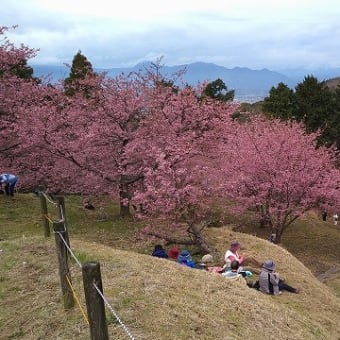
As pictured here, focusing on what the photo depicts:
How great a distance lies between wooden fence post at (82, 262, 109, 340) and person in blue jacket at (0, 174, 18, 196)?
17185 millimetres

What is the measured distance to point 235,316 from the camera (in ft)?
27.0

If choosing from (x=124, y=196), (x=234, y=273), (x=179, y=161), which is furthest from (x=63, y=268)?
(x=124, y=196)

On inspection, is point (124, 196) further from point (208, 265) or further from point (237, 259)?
point (237, 259)

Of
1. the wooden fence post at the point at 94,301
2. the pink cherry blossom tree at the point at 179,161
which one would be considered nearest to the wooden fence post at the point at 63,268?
the wooden fence post at the point at 94,301

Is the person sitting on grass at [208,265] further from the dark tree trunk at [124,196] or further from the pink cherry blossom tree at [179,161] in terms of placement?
the dark tree trunk at [124,196]

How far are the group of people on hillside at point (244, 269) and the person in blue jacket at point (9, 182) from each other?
32.4ft

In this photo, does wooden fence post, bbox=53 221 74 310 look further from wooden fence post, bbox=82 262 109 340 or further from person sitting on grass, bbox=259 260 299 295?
person sitting on grass, bbox=259 260 299 295

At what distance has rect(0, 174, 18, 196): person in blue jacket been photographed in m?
20.9

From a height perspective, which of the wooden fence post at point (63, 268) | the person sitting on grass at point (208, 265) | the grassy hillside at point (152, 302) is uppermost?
the wooden fence post at point (63, 268)

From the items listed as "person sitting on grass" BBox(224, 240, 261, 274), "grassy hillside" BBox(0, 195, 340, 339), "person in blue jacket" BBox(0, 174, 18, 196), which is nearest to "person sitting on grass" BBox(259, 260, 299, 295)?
"grassy hillside" BBox(0, 195, 340, 339)

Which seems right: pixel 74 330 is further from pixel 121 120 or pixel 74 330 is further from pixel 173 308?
pixel 121 120

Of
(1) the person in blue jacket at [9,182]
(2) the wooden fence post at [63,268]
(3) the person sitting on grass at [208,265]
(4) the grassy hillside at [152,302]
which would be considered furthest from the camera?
(1) the person in blue jacket at [9,182]

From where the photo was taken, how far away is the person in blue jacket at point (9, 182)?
2094 cm

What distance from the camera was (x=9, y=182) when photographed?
2128cm
